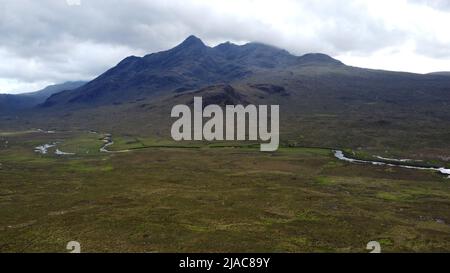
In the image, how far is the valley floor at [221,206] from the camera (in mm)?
49062

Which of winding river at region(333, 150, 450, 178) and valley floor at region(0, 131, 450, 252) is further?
winding river at region(333, 150, 450, 178)

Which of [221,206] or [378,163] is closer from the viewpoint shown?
[221,206]

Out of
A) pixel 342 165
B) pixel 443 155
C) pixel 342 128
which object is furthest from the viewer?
pixel 342 128

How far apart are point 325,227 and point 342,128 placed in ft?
455

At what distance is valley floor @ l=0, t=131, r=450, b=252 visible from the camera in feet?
161

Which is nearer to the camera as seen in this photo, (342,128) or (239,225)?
(239,225)

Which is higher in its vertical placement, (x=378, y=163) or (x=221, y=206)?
(x=378, y=163)

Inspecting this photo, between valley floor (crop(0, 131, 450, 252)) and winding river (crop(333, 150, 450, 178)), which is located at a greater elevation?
winding river (crop(333, 150, 450, 178))

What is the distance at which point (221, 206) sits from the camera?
6644 centimetres

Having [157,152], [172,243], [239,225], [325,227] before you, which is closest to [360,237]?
[325,227]

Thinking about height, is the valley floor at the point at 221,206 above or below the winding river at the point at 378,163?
below
